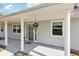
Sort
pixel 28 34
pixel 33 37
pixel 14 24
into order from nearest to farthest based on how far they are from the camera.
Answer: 1. pixel 33 37
2. pixel 28 34
3. pixel 14 24

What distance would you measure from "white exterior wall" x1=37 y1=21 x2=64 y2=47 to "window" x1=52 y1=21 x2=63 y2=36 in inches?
18.1

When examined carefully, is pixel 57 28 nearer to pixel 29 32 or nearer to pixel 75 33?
pixel 75 33

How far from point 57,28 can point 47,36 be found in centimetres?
147

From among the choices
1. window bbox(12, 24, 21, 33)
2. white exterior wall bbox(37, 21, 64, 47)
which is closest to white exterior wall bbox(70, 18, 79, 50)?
white exterior wall bbox(37, 21, 64, 47)

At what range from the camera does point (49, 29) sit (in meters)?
12.4

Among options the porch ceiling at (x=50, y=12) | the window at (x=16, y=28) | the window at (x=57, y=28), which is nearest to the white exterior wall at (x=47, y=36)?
the window at (x=57, y=28)

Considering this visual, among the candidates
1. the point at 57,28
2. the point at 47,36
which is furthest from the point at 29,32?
the point at 57,28

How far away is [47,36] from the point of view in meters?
12.6

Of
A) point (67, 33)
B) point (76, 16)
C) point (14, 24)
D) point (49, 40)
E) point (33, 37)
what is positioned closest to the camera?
point (67, 33)

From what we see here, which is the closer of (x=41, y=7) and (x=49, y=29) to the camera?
(x=41, y=7)

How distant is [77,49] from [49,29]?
3.67 m

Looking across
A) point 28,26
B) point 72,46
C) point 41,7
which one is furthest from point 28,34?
point 41,7

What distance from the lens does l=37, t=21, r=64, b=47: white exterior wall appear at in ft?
37.8

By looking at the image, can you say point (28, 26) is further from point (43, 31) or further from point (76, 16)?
point (76, 16)
